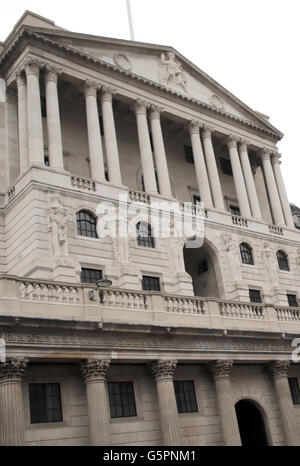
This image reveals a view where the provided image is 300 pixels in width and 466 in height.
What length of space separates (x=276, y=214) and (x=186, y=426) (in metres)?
24.1

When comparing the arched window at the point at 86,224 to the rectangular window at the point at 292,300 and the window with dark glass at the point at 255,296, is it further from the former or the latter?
the rectangular window at the point at 292,300

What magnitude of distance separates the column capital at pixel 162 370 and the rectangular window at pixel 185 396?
7.21 ft

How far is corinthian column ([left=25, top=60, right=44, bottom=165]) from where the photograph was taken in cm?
3481

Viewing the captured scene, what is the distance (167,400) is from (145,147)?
19.7 metres

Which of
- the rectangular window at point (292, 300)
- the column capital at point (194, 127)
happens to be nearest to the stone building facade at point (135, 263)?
the column capital at point (194, 127)

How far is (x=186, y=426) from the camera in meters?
28.3

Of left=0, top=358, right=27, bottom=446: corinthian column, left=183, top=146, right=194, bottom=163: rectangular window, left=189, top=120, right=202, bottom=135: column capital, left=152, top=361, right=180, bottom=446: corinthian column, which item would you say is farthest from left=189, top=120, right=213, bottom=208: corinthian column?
left=0, top=358, right=27, bottom=446: corinthian column

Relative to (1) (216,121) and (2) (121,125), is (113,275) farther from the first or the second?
(1) (216,121)

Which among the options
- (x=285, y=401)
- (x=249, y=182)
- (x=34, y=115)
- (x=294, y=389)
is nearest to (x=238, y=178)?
(x=249, y=182)

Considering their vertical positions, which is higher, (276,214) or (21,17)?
(21,17)

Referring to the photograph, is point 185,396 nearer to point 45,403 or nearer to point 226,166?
point 45,403
